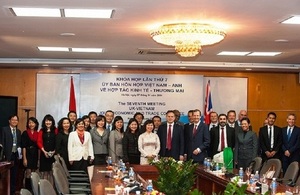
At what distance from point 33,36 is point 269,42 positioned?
13.3 feet

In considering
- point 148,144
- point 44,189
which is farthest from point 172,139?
point 44,189

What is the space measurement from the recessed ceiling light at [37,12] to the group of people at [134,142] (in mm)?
2898

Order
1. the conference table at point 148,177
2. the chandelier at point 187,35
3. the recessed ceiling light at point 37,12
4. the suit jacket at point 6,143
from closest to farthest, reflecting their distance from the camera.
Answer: the conference table at point 148,177 < the recessed ceiling light at point 37,12 < the chandelier at point 187,35 < the suit jacket at point 6,143

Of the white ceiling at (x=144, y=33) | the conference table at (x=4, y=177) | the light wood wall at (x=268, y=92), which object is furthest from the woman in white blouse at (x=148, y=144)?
the light wood wall at (x=268, y=92)

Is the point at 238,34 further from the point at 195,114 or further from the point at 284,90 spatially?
the point at 284,90

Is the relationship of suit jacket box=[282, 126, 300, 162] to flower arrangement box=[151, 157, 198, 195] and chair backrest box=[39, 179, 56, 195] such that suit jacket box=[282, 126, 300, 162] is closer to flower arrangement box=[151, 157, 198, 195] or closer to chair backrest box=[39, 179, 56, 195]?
flower arrangement box=[151, 157, 198, 195]

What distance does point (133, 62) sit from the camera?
500 inches

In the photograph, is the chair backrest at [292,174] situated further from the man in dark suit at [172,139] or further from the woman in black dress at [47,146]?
the woman in black dress at [47,146]

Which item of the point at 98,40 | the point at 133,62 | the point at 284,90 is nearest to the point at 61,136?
Answer: the point at 98,40

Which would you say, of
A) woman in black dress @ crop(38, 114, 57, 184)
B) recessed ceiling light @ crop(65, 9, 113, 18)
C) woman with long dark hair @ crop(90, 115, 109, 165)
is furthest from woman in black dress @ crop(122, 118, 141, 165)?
recessed ceiling light @ crop(65, 9, 113, 18)

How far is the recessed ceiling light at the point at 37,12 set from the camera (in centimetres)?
667

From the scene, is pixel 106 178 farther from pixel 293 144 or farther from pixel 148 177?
pixel 293 144

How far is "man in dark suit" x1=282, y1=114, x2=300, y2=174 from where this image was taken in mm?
10391

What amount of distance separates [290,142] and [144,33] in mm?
3929
